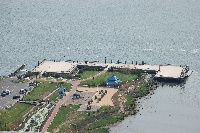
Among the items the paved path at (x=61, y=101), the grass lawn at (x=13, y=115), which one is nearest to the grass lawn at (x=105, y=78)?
the paved path at (x=61, y=101)

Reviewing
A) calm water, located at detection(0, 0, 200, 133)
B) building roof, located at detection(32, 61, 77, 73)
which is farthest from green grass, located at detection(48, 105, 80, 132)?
building roof, located at detection(32, 61, 77, 73)

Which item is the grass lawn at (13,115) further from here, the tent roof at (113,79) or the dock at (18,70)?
the dock at (18,70)

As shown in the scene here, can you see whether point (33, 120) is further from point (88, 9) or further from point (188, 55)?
point (88, 9)

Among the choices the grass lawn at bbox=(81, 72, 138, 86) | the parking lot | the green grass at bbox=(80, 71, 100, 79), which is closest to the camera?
the parking lot

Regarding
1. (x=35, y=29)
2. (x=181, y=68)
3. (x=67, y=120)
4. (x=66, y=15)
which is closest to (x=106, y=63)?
(x=181, y=68)

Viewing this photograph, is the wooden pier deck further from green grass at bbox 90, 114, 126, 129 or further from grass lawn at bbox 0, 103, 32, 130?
green grass at bbox 90, 114, 126, 129

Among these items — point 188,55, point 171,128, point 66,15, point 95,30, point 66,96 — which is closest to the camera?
point 171,128
